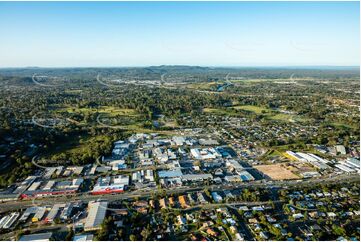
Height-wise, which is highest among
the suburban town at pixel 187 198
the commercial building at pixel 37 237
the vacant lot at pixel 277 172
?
the commercial building at pixel 37 237

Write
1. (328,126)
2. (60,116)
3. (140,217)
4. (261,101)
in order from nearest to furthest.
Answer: (140,217) < (328,126) < (60,116) < (261,101)

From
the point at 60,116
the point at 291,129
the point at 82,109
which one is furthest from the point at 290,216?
the point at 82,109

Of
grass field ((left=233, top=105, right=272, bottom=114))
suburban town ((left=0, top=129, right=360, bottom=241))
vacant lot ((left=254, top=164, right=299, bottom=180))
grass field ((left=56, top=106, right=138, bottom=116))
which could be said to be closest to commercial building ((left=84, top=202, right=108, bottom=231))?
suburban town ((left=0, top=129, right=360, bottom=241))

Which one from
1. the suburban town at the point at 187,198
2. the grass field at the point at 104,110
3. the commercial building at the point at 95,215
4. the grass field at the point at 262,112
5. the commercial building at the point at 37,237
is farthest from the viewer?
the grass field at the point at 104,110

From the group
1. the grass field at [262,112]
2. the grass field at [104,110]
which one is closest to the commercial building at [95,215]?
the grass field at [104,110]

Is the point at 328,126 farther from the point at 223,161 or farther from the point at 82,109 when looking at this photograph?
the point at 82,109

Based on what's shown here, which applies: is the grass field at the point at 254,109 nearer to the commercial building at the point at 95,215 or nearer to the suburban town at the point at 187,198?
the suburban town at the point at 187,198
